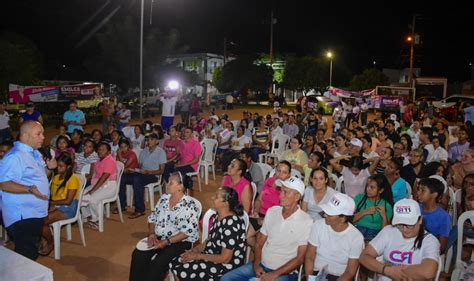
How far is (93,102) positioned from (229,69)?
21877 millimetres

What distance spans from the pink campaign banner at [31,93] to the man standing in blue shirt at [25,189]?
56.1 ft

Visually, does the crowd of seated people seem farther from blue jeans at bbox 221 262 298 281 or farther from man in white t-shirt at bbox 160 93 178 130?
man in white t-shirt at bbox 160 93 178 130

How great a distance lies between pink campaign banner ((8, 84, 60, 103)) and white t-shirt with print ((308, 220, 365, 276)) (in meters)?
18.9

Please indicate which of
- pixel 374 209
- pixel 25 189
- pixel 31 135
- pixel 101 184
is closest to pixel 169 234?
pixel 25 189

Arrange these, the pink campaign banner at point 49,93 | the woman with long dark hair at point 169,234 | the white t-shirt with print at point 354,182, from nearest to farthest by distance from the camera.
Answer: the woman with long dark hair at point 169,234 < the white t-shirt with print at point 354,182 < the pink campaign banner at point 49,93

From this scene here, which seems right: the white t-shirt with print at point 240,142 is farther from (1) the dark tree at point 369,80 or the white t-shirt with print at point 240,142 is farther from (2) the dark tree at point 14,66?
(1) the dark tree at point 369,80

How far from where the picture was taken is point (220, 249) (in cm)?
386

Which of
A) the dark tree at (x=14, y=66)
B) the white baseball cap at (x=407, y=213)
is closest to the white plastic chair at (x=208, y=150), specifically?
the white baseball cap at (x=407, y=213)

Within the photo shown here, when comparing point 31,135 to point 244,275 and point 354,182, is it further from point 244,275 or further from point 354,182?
point 354,182

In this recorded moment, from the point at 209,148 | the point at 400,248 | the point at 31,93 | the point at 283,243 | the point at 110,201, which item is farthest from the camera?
the point at 31,93

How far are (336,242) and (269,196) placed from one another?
1781mm

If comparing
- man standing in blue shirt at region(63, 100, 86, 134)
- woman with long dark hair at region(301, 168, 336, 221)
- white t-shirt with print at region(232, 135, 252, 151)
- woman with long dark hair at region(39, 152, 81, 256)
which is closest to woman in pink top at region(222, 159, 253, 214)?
woman with long dark hair at region(301, 168, 336, 221)

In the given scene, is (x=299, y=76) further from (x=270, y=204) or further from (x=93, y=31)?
(x=270, y=204)

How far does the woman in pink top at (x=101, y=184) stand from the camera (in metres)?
6.18
